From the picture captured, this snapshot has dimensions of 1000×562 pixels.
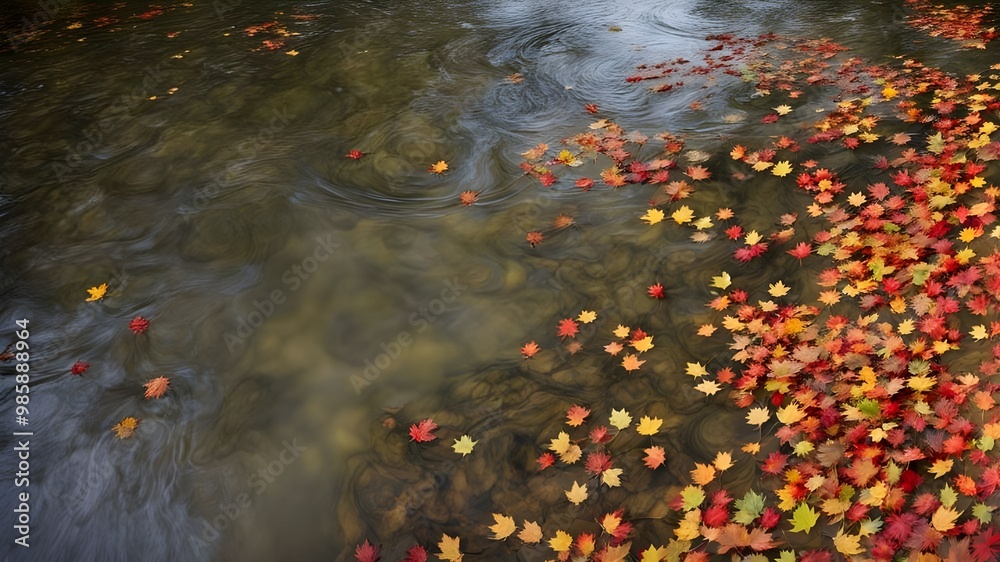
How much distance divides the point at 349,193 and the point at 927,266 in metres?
4.41

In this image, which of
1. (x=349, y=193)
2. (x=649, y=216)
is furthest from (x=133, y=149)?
(x=649, y=216)

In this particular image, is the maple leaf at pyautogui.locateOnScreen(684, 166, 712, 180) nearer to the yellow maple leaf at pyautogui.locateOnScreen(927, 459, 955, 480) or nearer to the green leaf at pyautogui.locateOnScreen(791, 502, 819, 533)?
the yellow maple leaf at pyautogui.locateOnScreen(927, 459, 955, 480)

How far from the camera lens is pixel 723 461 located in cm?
327

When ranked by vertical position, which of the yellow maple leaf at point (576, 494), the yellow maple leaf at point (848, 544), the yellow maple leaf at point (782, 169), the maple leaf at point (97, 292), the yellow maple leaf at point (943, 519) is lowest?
the yellow maple leaf at point (576, 494)

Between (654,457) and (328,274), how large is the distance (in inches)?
106

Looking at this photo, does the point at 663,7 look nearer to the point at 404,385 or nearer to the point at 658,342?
the point at 658,342

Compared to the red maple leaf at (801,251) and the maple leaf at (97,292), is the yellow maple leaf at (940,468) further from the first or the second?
the maple leaf at (97,292)

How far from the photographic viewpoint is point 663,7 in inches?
355

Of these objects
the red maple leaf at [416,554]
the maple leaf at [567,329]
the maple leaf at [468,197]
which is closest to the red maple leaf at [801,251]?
the maple leaf at [567,329]

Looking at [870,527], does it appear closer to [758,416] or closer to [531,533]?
[758,416]

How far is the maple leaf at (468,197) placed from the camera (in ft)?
17.4

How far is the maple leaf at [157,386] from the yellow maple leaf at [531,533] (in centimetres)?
248

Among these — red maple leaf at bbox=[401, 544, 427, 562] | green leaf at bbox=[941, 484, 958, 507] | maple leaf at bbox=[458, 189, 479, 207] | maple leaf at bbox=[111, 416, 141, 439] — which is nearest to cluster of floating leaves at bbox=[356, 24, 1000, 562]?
green leaf at bbox=[941, 484, 958, 507]

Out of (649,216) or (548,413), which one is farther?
(649,216)
